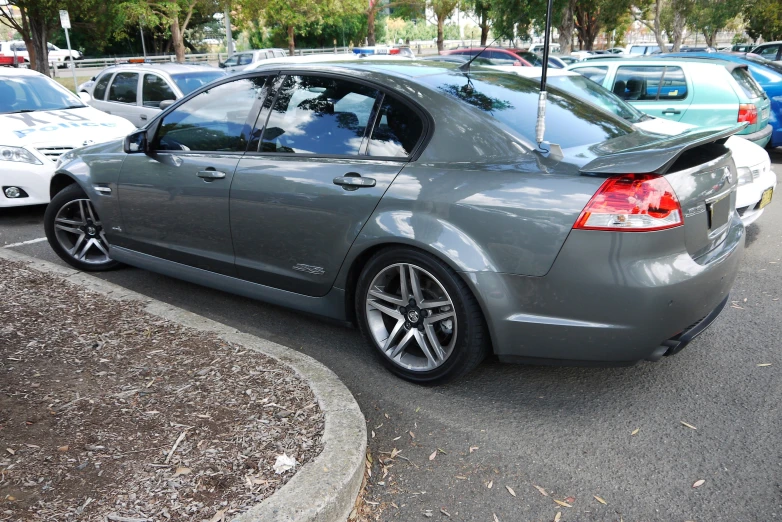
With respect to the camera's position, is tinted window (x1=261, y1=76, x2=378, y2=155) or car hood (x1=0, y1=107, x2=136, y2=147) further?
car hood (x1=0, y1=107, x2=136, y2=147)

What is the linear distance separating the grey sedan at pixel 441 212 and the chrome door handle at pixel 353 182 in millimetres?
13

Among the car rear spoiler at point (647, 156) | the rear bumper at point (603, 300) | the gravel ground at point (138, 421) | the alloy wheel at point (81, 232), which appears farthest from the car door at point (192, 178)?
the car rear spoiler at point (647, 156)

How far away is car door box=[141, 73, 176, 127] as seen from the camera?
1027 centimetres

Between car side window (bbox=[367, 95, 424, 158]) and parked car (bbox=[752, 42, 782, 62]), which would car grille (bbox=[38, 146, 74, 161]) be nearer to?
car side window (bbox=[367, 95, 424, 158])

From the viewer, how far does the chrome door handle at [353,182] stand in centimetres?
356

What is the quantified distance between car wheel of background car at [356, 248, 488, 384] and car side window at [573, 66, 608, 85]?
21.7ft

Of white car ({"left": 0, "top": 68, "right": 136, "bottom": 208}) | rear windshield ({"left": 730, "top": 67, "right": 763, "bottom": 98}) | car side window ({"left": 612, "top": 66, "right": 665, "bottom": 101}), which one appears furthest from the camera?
car side window ({"left": 612, "top": 66, "right": 665, "bottom": 101})

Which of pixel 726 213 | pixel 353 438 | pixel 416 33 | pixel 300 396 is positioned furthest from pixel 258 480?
pixel 416 33

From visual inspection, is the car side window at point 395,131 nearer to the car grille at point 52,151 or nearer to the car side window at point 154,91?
the car grille at point 52,151

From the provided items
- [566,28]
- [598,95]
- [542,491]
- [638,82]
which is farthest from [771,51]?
[542,491]

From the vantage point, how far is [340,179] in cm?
366

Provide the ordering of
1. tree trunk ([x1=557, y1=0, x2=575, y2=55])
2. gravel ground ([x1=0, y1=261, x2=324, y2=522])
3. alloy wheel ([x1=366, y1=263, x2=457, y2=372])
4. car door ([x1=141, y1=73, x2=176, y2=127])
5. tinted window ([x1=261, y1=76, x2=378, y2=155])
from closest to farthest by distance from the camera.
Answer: gravel ground ([x1=0, y1=261, x2=324, y2=522]) < alloy wheel ([x1=366, y1=263, x2=457, y2=372]) < tinted window ([x1=261, y1=76, x2=378, y2=155]) < car door ([x1=141, y1=73, x2=176, y2=127]) < tree trunk ([x1=557, y1=0, x2=575, y2=55])

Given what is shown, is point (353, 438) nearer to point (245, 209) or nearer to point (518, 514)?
point (518, 514)

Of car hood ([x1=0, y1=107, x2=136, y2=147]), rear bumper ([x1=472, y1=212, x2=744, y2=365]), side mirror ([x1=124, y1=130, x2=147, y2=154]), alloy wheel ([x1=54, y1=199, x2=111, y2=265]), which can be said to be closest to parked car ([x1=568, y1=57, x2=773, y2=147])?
rear bumper ([x1=472, y1=212, x2=744, y2=365])
